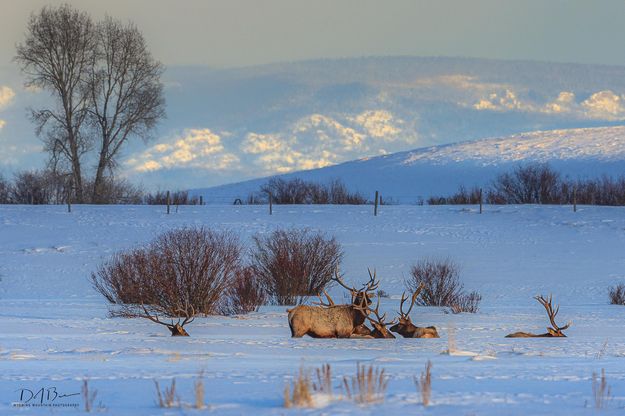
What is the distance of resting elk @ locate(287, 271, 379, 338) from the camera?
47.4 ft

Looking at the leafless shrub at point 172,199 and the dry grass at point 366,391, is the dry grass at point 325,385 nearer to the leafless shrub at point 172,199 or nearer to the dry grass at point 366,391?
the dry grass at point 366,391

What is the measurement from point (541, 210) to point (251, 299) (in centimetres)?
2773

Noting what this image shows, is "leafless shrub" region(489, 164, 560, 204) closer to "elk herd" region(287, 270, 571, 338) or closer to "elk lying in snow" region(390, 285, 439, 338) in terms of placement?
"elk lying in snow" region(390, 285, 439, 338)

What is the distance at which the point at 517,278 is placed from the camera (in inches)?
1252

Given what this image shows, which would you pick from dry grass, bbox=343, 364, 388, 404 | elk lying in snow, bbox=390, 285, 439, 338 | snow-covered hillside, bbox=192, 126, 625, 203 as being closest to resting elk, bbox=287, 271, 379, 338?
elk lying in snow, bbox=390, 285, 439, 338

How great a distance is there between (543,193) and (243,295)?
40343 millimetres

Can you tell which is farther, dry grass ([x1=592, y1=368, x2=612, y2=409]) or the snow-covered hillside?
the snow-covered hillside

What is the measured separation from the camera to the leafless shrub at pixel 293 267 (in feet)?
81.0

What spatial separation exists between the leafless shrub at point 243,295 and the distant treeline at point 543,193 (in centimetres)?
3518

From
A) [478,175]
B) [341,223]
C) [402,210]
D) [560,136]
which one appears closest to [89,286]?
[341,223]

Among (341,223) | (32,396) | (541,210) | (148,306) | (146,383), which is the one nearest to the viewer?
(32,396)

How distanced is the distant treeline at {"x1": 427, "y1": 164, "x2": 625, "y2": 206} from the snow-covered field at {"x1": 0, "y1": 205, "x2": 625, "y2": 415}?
1051cm

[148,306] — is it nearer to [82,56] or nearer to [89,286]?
[89,286]
